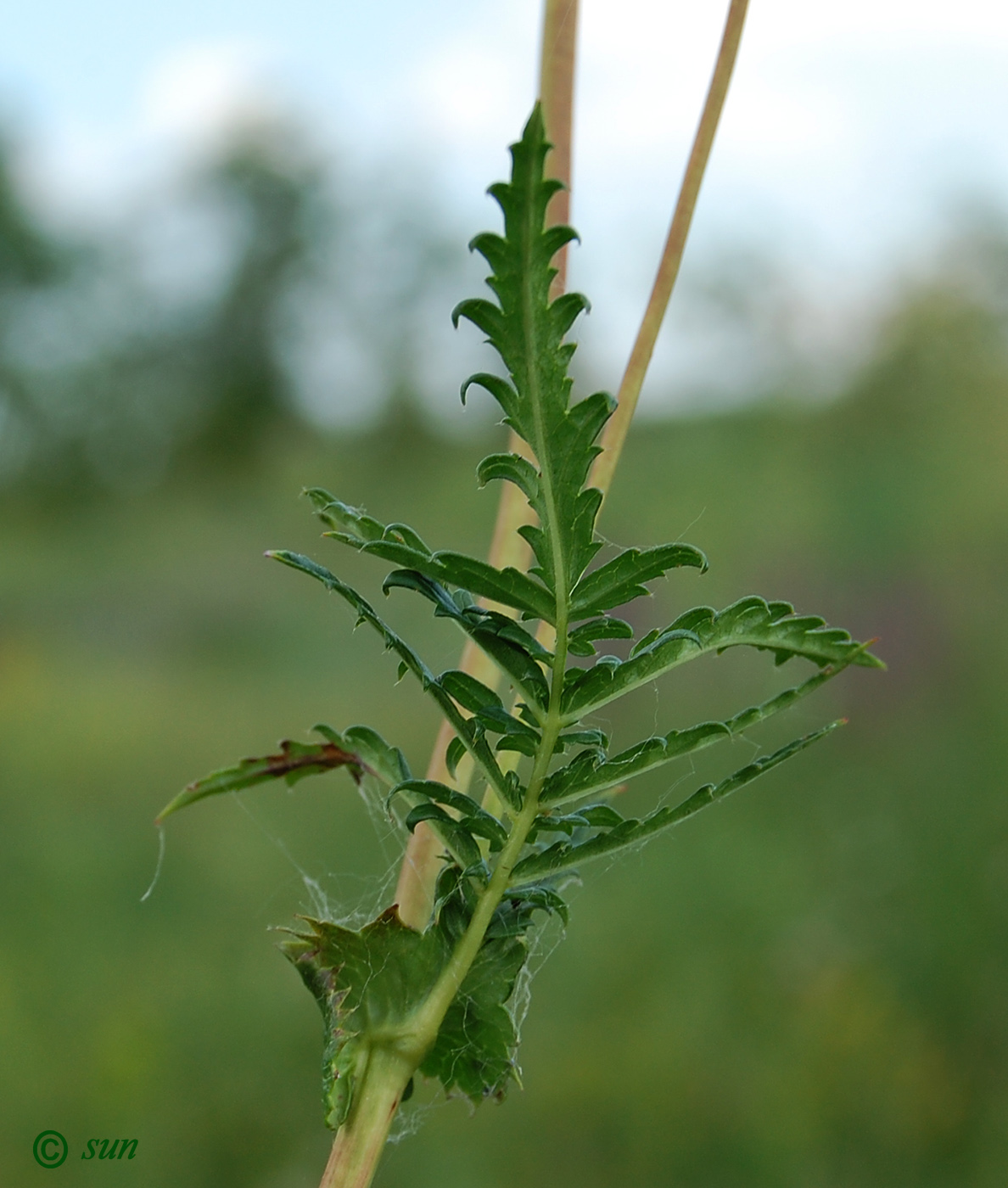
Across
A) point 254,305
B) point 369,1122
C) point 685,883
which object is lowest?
point 369,1122

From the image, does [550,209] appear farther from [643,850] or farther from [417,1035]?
[643,850]

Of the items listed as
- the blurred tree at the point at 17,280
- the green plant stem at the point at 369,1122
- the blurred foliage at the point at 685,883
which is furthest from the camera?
the blurred tree at the point at 17,280

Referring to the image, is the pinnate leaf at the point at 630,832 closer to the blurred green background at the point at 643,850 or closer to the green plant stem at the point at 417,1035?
the green plant stem at the point at 417,1035

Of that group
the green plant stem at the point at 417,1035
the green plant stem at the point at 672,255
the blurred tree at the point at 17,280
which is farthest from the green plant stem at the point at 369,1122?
the blurred tree at the point at 17,280

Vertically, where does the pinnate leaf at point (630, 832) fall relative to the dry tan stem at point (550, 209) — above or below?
below

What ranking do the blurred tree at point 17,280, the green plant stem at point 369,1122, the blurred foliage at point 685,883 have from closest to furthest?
the green plant stem at point 369,1122 < the blurred foliage at point 685,883 < the blurred tree at point 17,280

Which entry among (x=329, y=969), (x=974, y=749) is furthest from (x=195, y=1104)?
(x=329, y=969)

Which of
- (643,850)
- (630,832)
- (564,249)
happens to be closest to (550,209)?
(564,249)

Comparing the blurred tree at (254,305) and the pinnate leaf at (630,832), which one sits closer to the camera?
the pinnate leaf at (630,832)
